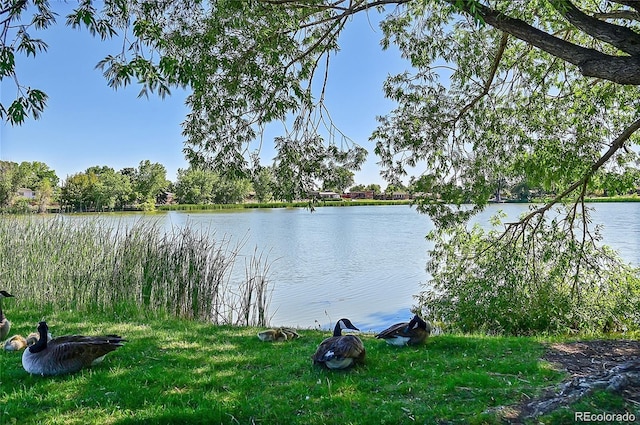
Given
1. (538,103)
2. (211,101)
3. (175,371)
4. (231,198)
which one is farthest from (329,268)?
(231,198)

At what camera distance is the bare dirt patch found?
2844mm

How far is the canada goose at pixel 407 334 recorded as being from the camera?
4.67 metres

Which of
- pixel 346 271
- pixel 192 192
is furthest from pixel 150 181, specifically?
pixel 346 271

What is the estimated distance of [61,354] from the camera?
3.74 m

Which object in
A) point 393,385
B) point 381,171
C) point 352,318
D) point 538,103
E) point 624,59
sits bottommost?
point 352,318

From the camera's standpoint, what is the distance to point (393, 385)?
352 centimetres

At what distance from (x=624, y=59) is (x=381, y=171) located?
4.17m

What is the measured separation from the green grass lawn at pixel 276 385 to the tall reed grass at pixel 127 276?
211 cm

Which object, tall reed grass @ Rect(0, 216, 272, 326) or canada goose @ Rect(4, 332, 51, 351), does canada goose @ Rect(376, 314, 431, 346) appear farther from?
canada goose @ Rect(4, 332, 51, 351)

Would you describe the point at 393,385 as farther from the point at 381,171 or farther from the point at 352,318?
the point at 352,318

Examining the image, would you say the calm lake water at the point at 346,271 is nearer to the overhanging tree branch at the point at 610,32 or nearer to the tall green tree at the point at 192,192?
the overhanging tree branch at the point at 610,32
